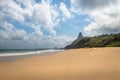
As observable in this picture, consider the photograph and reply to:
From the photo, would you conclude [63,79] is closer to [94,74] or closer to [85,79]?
[85,79]

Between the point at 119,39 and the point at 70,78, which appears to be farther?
the point at 119,39

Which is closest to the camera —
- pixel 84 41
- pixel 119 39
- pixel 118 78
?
pixel 118 78

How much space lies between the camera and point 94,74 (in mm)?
7160

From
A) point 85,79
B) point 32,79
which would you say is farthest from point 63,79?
point 32,79

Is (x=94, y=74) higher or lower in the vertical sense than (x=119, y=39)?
lower

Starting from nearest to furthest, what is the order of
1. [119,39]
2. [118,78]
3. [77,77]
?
[118,78] → [77,77] → [119,39]

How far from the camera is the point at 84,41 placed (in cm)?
11912

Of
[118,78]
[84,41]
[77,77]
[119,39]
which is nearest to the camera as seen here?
[118,78]

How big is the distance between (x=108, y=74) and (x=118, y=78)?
0.68 meters

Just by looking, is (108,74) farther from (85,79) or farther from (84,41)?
(84,41)

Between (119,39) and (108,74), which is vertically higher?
(119,39)

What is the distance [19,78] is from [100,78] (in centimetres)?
332

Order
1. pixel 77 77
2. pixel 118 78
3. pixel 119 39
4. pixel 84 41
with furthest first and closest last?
pixel 84 41
pixel 119 39
pixel 77 77
pixel 118 78

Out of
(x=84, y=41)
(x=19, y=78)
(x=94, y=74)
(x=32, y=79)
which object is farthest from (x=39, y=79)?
(x=84, y=41)
